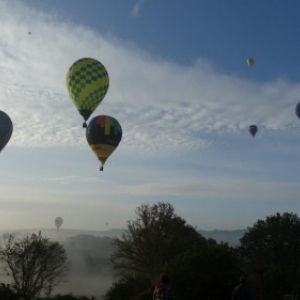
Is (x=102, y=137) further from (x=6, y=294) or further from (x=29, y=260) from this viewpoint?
(x=29, y=260)

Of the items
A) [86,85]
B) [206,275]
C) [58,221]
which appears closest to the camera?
[206,275]

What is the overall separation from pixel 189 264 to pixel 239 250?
28800 mm

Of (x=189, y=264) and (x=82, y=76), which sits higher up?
(x=82, y=76)

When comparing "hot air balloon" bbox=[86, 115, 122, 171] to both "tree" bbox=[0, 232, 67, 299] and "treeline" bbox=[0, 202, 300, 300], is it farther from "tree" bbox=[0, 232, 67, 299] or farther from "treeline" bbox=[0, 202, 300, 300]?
"tree" bbox=[0, 232, 67, 299]

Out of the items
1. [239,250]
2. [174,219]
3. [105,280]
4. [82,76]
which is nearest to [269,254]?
[239,250]

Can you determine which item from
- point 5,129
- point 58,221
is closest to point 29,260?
point 5,129

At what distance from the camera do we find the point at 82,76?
33906 millimetres

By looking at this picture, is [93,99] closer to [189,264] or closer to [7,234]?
[189,264]

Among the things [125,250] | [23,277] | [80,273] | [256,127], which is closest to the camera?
[23,277]

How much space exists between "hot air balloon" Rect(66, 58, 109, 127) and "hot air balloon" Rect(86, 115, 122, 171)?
135cm

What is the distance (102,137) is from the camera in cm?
3466

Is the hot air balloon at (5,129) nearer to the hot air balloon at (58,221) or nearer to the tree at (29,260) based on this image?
the tree at (29,260)

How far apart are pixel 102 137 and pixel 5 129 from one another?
7305 mm

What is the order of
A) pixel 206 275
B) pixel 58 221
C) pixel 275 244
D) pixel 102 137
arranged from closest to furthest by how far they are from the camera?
pixel 206 275 → pixel 102 137 → pixel 275 244 → pixel 58 221
